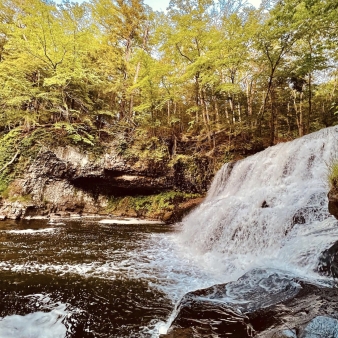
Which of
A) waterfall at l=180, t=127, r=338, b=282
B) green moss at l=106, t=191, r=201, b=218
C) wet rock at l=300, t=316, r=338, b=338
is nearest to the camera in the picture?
wet rock at l=300, t=316, r=338, b=338

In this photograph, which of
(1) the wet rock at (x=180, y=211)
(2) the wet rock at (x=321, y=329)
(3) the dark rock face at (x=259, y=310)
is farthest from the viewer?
(1) the wet rock at (x=180, y=211)

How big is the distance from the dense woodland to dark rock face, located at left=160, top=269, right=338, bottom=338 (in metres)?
9.46

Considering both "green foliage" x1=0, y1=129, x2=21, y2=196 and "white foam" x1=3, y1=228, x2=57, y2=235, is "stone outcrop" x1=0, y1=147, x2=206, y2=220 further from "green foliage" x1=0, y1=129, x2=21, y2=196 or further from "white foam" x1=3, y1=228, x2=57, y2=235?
"white foam" x1=3, y1=228, x2=57, y2=235

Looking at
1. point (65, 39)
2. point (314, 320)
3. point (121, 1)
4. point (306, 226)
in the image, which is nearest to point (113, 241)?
point (306, 226)

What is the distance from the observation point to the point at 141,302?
355 centimetres


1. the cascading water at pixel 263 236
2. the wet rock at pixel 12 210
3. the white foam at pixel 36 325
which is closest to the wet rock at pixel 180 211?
the cascading water at pixel 263 236

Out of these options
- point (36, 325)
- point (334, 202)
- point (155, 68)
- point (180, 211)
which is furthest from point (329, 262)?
point (155, 68)

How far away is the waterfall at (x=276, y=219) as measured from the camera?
4312mm

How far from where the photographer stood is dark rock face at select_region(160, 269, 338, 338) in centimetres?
211

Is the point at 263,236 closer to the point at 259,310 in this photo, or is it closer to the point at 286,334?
the point at 259,310

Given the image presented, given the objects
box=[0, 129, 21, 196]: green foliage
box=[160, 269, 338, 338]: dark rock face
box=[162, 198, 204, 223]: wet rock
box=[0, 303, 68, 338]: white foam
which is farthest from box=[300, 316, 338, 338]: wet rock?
box=[0, 129, 21, 196]: green foliage

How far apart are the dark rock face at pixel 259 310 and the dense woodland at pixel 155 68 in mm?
9458

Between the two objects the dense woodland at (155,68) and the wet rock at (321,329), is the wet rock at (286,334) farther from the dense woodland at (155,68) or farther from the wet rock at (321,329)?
the dense woodland at (155,68)

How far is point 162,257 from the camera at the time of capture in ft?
19.1
